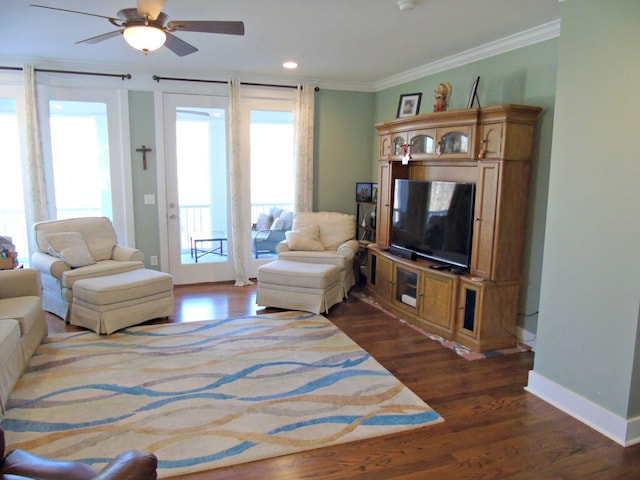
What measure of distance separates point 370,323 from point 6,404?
9.62 feet

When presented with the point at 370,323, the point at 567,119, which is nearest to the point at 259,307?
the point at 370,323

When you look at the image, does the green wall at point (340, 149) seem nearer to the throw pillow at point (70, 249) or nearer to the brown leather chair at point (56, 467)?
the throw pillow at point (70, 249)

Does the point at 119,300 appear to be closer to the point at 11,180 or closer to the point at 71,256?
the point at 71,256

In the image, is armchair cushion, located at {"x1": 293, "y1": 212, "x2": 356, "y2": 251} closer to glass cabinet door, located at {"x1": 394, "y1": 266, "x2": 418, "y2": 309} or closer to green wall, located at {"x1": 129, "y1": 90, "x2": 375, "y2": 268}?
green wall, located at {"x1": 129, "y1": 90, "x2": 375, "y2": 268}

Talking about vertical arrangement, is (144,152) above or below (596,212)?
above

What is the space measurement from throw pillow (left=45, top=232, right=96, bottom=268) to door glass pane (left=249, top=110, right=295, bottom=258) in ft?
6.87

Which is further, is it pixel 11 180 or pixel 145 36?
pixel 11 180

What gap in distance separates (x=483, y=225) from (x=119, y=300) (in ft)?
10.5

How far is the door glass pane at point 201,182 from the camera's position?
18.1ft

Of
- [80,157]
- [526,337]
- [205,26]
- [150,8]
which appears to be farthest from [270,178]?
[526,337]

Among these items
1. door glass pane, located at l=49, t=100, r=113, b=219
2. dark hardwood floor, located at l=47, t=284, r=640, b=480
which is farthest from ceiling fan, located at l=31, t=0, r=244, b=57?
door glass pane, located at l=49, t=100, r=113, b=219

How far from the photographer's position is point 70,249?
14.1 ft

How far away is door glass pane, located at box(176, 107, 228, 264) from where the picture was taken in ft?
18.1

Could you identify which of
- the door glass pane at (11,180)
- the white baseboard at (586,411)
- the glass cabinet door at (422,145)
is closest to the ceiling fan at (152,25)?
the glass cabinet door at (422,145)
